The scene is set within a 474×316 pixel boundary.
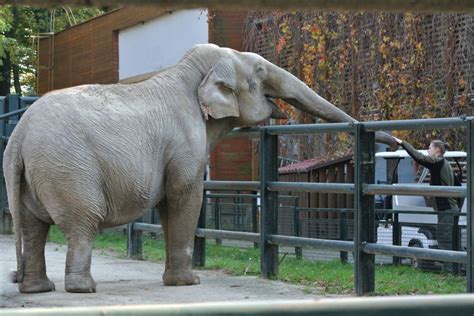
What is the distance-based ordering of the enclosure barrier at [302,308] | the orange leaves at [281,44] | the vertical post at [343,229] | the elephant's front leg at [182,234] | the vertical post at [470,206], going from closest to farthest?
the enclosure barrier at [302,308], the vertical post at [470,206], the elephant's front leg at [182,234], the vertical post at [343,229], the orange leaves at [281,44]

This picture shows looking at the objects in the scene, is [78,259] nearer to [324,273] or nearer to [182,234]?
[182,234]

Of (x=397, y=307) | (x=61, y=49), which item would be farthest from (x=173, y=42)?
(x=397, y=307)

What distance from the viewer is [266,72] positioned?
30.2 feet

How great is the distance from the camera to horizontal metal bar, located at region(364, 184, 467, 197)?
22.5 ft

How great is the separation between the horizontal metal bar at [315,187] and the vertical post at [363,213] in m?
0.15

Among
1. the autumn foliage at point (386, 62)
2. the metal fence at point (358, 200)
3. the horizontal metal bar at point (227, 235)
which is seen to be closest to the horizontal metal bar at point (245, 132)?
the metal fence at point (358, 200)

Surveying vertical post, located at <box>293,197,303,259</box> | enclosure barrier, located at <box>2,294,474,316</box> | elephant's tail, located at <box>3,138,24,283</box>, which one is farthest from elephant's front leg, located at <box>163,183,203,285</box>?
enclosure barrier, located at <box>2,294,474,316</box>

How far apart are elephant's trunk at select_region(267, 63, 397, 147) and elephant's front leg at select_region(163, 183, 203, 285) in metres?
1.28

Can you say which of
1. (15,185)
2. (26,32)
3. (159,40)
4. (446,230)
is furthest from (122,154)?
(26,32)

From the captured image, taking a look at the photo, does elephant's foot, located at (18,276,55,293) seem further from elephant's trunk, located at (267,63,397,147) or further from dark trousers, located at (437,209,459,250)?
dark trousers, located at (437,209,459,250)

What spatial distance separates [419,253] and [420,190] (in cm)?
42

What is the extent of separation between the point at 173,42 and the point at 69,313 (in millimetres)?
22738

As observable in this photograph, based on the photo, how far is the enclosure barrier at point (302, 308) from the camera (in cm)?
149

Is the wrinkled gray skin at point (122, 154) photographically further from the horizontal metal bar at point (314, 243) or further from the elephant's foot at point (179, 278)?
the horizontal metal bar at point (314, 243)
